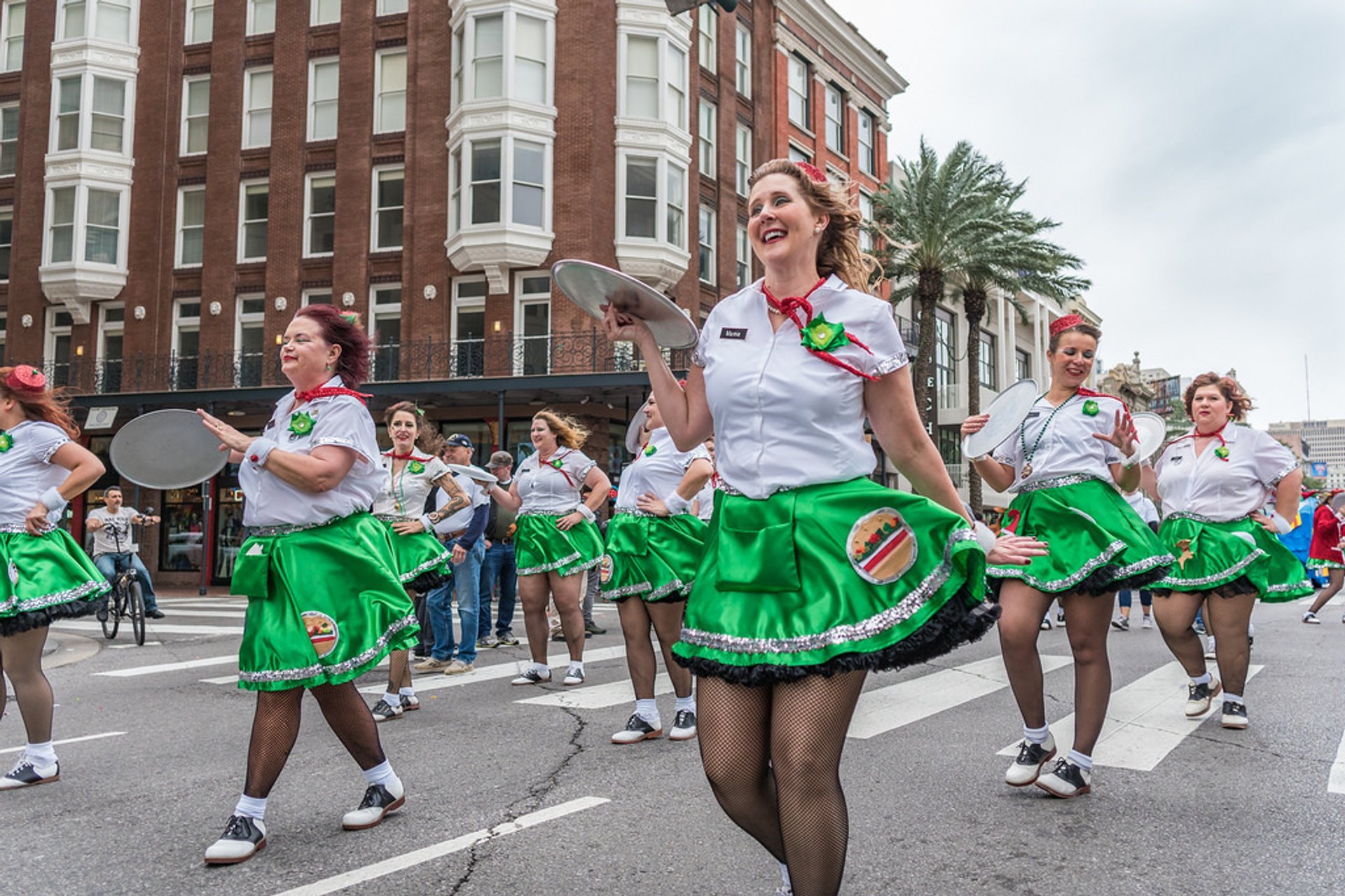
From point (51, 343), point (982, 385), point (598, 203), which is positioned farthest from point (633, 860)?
point (982, 385)

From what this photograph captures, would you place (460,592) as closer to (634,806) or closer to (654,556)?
(654,556)

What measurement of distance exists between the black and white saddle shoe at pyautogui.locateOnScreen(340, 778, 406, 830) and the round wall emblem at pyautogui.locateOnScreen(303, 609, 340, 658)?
729 millimetres

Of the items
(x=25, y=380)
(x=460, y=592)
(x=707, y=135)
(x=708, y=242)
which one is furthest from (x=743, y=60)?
(x=25, y=380)

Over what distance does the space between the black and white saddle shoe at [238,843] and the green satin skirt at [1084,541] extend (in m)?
3.17

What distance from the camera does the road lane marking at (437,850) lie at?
3.69 metres

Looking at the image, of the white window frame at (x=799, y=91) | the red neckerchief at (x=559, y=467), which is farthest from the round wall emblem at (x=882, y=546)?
the white window frame at (x=799, y=91)

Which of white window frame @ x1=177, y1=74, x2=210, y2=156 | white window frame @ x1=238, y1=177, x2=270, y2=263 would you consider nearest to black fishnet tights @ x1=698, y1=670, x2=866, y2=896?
white window frame @ x1=238, y1=177, x2=270, y2=263

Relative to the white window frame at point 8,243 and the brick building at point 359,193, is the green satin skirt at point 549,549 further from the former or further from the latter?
the white window frame at point 8,243

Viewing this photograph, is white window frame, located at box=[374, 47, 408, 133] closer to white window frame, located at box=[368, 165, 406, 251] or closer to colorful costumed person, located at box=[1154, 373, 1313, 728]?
white window frame, located at box=[368, 165, 406, 251]

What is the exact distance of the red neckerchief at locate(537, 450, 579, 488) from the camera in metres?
8.34

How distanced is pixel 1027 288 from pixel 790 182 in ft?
100

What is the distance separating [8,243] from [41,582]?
29037 millimetres

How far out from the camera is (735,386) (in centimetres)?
293

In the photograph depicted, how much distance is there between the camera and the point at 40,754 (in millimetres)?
5234
